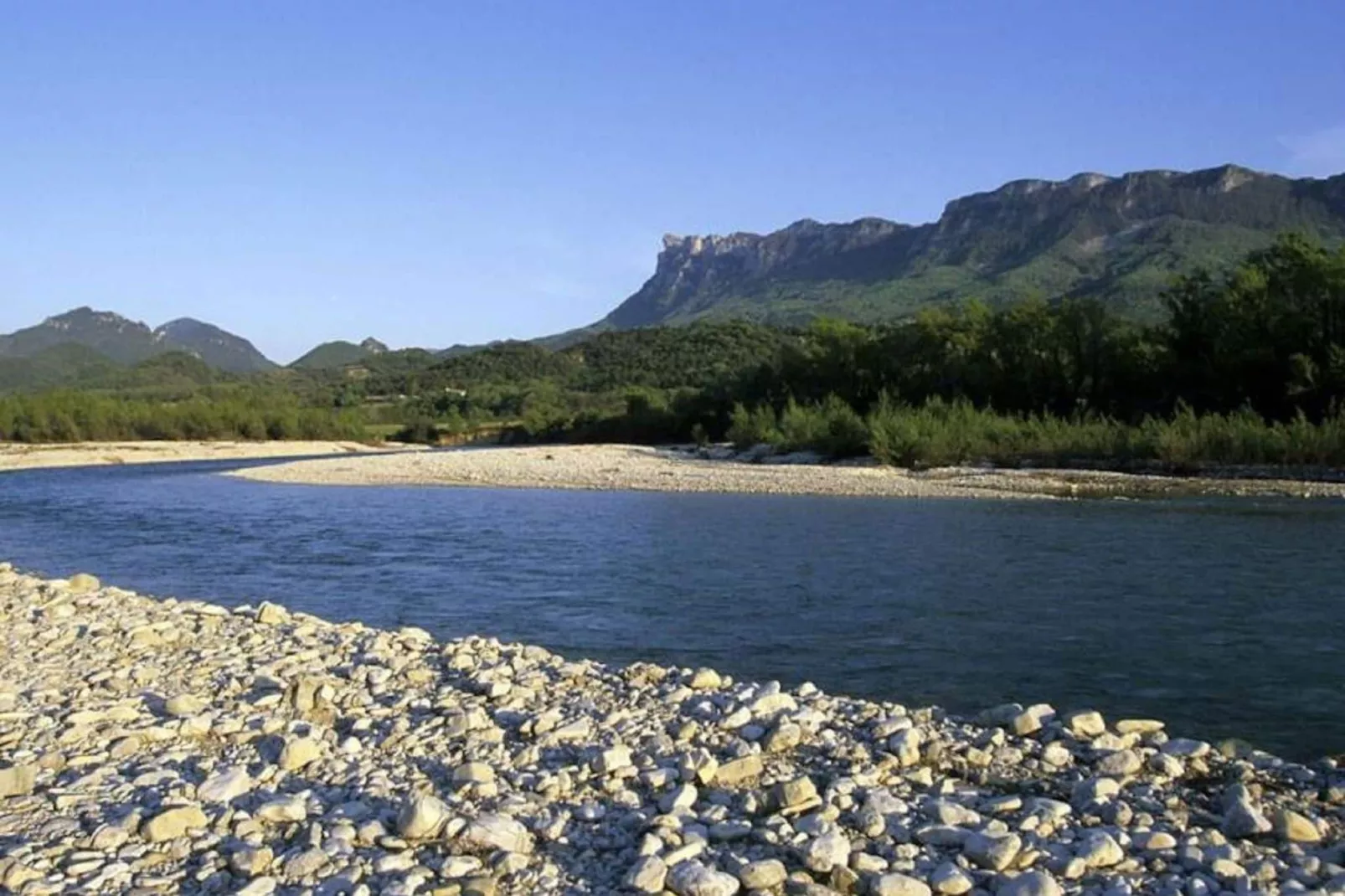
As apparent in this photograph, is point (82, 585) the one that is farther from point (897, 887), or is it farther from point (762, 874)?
point (897, 887)

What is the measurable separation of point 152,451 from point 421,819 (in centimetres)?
7955

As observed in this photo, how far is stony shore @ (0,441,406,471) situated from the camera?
67.4m

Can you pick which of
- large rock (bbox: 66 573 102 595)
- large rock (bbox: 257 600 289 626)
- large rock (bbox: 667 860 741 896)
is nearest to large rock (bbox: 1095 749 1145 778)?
large rock (bbox: 667 860 741 896)

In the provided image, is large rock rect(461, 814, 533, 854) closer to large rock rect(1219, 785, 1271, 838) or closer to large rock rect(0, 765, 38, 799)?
large rock rect(0, 765, 38, 799)

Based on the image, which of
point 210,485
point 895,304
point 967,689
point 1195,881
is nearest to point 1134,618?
point 967,689

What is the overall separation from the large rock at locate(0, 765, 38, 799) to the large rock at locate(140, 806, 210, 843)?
1240mm

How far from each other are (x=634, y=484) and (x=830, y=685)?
31250mm

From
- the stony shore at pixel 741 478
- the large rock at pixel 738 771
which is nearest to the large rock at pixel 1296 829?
the large rock at pixel 738 771

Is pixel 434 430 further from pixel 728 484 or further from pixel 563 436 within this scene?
pixel 728 484

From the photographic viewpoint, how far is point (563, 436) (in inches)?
3595

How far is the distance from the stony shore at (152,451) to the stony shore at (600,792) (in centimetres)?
6256

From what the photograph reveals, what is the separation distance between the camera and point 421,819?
6227 millimetres

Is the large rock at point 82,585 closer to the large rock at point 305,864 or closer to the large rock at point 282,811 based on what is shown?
the large rock at point 282,811

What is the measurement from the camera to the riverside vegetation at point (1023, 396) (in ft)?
142
